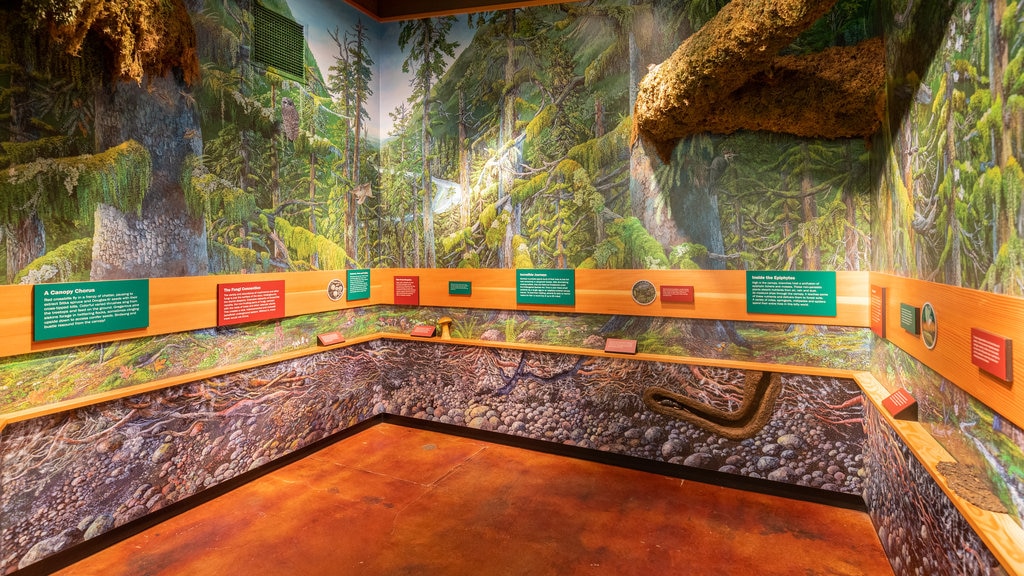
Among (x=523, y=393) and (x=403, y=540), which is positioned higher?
(x=523, y=393)

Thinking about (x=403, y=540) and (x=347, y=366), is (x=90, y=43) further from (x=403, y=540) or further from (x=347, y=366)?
(x=403, y=540)

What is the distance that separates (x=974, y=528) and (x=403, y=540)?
2.51m

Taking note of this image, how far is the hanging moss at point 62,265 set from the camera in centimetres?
253

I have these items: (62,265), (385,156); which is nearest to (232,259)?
(62,265)

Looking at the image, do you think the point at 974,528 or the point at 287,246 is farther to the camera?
the point at 287,246

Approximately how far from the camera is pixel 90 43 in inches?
106

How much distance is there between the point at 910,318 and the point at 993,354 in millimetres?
874

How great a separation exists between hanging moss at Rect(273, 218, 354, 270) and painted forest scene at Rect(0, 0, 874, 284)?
0.02 metres

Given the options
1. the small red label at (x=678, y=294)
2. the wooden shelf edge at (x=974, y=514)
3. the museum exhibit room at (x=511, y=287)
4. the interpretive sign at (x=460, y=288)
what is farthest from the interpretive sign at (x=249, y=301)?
the wooden shelf edge at (x=974, y=514)

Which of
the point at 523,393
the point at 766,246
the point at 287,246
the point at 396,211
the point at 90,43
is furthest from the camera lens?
the point at 396,211

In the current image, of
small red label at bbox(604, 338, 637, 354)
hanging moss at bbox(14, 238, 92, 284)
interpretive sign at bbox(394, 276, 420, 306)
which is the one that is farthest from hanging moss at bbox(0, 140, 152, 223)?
small red label at bbox(604, 338, 637, 354)

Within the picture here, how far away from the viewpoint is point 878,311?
2824 mm

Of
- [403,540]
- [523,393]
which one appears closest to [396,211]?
[523,393]

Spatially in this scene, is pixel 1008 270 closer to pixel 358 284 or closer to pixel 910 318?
pixel 910 318
